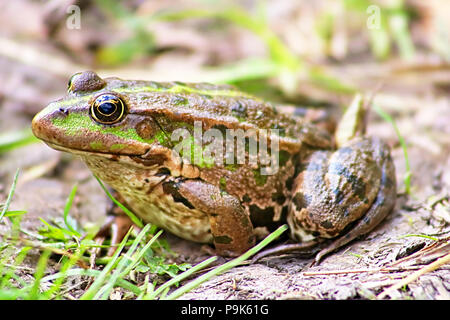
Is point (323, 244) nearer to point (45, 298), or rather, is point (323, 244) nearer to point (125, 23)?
point (45, 298)

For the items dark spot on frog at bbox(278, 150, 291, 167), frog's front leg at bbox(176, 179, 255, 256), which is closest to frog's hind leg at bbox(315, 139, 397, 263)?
frog's front leg at bbox(176, 179, 255, 256)

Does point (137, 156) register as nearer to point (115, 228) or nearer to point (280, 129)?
point (115, 228)

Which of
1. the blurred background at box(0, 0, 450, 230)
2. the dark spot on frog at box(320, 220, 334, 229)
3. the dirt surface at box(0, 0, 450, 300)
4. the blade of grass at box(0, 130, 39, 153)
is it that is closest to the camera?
the dirt surface at box(0, 0, 450, 300)

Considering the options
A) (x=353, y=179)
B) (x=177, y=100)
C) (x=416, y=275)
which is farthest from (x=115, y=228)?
(x=416, y=275)

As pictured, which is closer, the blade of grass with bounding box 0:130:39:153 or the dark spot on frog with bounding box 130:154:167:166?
the dark spot on frog with bounding box 130:154:167:166

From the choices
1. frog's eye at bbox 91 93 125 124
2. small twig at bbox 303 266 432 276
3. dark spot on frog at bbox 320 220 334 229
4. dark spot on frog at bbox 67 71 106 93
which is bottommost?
small twig at bbox 303 266 432 276

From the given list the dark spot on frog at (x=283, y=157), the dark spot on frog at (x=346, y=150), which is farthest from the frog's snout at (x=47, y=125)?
the dark spot on frog at (x=346, y=150)

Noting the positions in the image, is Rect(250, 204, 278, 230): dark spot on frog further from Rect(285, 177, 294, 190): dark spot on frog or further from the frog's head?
the frog's head

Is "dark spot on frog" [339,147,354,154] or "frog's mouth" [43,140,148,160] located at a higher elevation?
"frog's mouth" [43,140,148,160]
